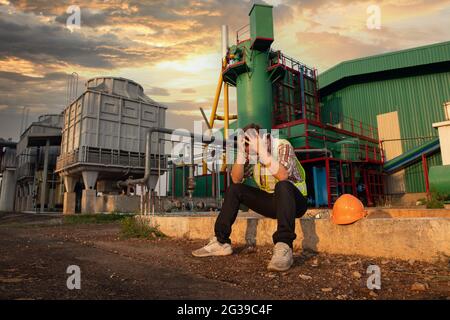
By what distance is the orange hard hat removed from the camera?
3.00 meters

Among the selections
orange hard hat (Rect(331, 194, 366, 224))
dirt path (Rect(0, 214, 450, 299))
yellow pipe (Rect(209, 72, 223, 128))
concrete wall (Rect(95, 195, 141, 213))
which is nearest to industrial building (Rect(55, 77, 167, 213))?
concrete wall (Rect(95, 195, 141, 213))

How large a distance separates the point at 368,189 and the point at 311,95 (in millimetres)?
8261

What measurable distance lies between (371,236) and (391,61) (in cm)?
2003

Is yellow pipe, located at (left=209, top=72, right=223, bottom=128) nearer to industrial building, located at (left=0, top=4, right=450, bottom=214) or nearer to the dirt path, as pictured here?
industrial building, located at (left=0, top=4, right=450, bottom=214)

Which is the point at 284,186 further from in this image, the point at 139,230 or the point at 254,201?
the point at 139,230

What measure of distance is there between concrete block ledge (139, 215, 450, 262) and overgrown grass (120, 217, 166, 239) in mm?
1839

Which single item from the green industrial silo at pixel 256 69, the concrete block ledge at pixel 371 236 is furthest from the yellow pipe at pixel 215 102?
the concrete block ledge at pixel 371 236
